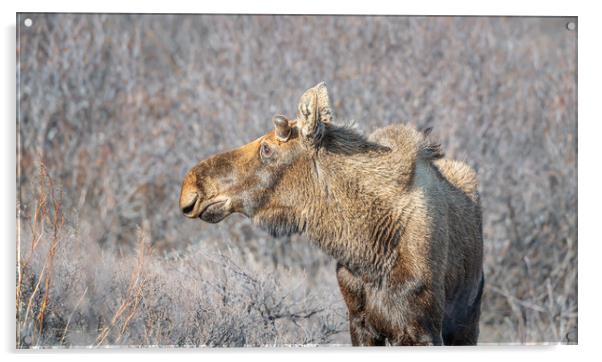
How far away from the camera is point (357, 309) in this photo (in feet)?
18.0

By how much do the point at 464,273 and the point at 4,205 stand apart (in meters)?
2.52

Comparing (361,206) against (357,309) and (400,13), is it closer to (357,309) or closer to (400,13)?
(357,309)

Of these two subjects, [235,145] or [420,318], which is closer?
[420,318]

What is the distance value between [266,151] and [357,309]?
0.93 m

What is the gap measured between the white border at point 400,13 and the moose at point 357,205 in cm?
47

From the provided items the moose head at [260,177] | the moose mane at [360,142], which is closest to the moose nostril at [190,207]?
the moose head at [260,177]

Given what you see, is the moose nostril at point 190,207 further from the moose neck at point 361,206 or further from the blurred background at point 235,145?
the blurred background at point 235,145

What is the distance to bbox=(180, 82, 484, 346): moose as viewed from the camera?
17.6 feet

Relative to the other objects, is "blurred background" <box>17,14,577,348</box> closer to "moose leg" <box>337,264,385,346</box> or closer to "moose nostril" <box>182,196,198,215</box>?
"moose leg" <box>337,264,385,346</box>

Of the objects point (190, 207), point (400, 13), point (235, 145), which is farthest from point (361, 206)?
point (235, 145)

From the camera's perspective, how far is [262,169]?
5.49 meters

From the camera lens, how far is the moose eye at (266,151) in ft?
18.0
